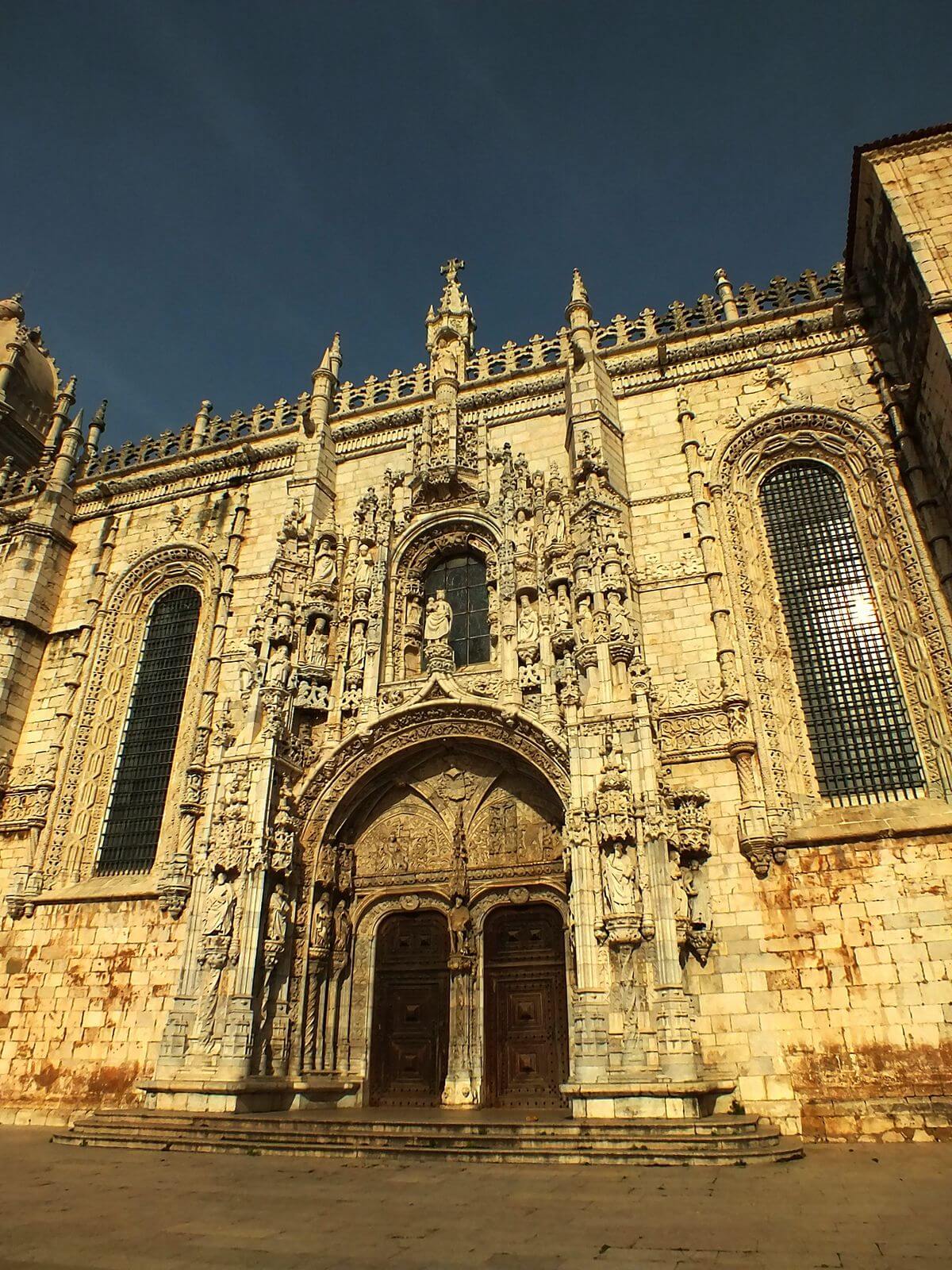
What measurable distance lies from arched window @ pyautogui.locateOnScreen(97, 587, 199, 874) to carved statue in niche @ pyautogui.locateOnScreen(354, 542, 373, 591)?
14.9ft

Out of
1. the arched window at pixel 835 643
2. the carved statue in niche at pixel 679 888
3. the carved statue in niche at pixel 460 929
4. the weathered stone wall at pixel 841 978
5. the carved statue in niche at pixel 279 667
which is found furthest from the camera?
the carved statue in niche at pixel 279 667

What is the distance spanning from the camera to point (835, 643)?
541 inches

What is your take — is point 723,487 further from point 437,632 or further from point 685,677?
point 437,632

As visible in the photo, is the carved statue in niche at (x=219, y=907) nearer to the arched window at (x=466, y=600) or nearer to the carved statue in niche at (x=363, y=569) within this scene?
the arched window at (x=466, y=600)

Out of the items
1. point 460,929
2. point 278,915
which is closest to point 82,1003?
point 278,915

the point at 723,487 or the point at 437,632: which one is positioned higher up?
the point at 723,487

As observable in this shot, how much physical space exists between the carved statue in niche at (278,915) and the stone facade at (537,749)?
0.06 metres

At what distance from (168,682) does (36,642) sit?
3.56m

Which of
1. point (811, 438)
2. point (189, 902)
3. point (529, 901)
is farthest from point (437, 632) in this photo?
point (811, 438)

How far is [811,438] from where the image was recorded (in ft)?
50.2

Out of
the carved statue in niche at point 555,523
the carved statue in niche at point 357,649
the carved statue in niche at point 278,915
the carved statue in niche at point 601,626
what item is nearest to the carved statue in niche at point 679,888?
the carved statue in niche at point 601,626

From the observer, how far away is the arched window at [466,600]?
15883 mm

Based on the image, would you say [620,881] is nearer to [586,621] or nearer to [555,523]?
[586,621]

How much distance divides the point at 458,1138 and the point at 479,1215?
337 centimetres
